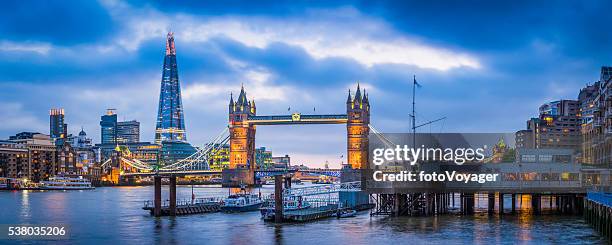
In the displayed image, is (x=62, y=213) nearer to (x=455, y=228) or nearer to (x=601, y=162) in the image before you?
(x=455, y=228)

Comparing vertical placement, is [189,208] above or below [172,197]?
below

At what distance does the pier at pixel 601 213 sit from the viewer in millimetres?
53819

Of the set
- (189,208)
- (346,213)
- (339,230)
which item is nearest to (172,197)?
(189,208)

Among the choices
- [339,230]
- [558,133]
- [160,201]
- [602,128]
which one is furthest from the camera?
[558,133]

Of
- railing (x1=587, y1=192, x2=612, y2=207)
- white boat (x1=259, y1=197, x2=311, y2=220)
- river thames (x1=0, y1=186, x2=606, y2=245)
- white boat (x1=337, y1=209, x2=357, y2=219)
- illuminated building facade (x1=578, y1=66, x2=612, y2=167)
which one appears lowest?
river thames (x1=0, y1=186, x2=606, y2=245)

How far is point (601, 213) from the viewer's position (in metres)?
58.7

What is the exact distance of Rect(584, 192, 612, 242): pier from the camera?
53819mm

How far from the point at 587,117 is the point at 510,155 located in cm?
3439

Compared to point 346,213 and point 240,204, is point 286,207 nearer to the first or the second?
point 346,213

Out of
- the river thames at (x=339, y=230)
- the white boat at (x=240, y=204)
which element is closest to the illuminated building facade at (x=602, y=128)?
the river thames at (x=339, y=230)

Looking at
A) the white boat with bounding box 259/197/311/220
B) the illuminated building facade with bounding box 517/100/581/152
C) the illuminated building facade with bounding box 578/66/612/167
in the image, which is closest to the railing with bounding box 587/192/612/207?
the white boat with bounding box 259/197/311/220

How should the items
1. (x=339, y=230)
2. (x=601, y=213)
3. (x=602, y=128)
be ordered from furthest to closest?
(x=602, y=128) → (x=339, y=230) → (x=601, y=213)

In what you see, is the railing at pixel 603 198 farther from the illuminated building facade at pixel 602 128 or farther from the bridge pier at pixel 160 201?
the bridge pier at pixel 160 201

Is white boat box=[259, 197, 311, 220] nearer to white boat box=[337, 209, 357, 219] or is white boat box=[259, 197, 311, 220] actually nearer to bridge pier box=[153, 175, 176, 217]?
white boat box=[337, 209, 357, 219]
